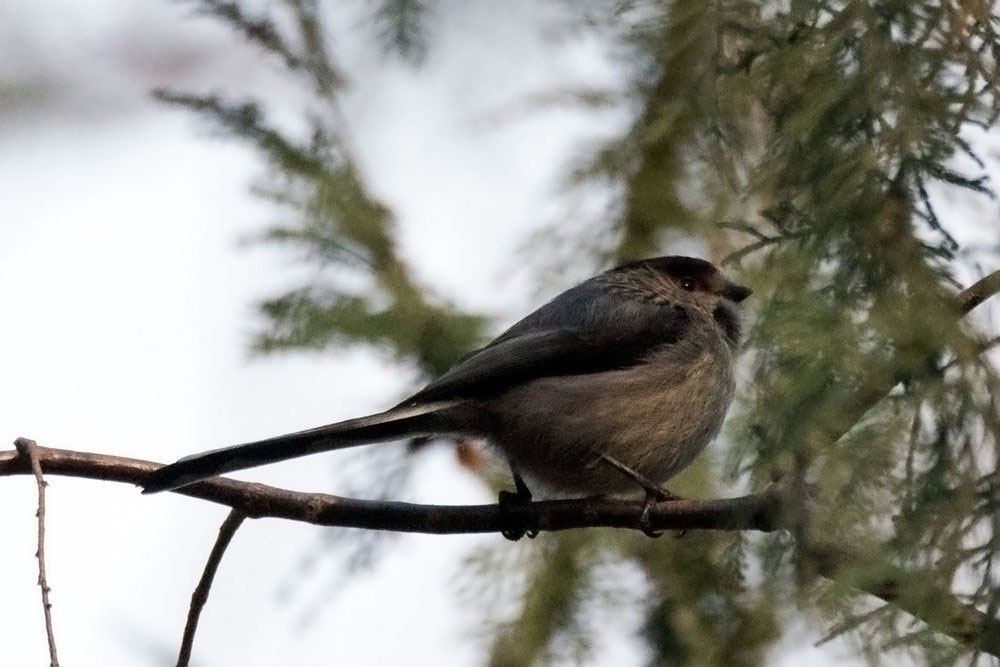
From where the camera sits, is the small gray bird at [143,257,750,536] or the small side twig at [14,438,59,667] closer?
the small side twig at [14,438,59,667]

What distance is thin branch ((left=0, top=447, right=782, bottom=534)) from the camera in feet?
10.6

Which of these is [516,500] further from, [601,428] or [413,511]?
[413,511]

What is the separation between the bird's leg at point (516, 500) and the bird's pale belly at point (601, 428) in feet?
0.16

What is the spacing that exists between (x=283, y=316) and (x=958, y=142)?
2.54m

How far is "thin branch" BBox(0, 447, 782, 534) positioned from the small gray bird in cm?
32

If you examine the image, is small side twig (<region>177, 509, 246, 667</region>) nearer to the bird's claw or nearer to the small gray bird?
the small gray bird

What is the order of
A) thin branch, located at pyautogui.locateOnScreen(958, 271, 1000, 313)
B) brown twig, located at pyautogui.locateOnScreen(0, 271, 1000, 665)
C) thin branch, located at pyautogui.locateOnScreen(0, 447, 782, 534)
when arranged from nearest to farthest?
thin branch, located at pyautogui.locateOnScreen(958, 271, 1000, 313), brown twig, located at pyautogui.locateOnScreen(0, 271, 1000, 665), thin branch, located at pyautogui.locateOnScreen(0, 447, 782, 534)

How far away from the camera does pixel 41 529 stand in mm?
2807

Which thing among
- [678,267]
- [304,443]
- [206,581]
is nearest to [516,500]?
[304,443]

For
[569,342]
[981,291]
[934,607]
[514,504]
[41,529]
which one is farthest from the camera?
[569,342]

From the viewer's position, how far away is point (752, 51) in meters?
3.21

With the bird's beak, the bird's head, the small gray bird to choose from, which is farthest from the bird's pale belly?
the bird's beak

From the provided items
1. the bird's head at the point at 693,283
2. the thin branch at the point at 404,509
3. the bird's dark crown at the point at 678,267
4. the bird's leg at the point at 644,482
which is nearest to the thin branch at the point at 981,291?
the thin branch at the point at 404,509

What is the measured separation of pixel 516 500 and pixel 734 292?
1410 mm
